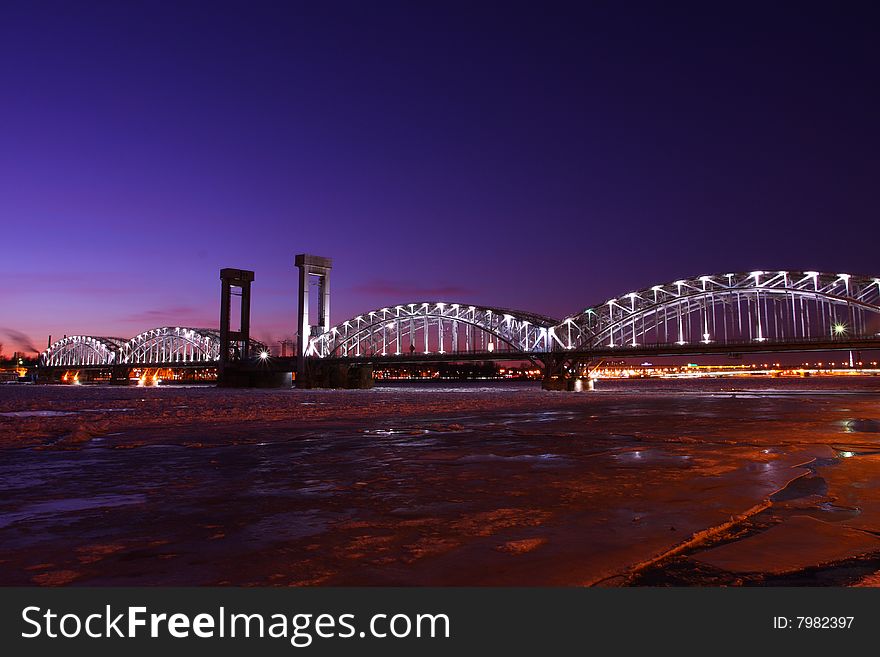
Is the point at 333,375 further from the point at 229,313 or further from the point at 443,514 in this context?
the point at 443,514

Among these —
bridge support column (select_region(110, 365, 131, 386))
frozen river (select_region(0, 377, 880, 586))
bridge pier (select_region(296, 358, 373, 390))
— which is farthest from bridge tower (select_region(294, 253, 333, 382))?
frozen river (select_region(0, 377, 880, 586))

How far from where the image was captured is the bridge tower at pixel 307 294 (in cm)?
12562

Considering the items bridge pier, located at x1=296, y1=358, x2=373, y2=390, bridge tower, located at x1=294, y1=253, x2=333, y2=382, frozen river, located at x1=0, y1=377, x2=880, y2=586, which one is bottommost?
frozen river, located at x1=0, y1=377, x2=880, y2=586

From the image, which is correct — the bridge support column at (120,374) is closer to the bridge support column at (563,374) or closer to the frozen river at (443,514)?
the bridge support column at (563,374)

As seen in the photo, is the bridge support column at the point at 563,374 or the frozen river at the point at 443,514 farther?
the bridge support column at the point at 563,374

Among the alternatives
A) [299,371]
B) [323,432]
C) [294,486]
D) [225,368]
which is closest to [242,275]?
[225,368]

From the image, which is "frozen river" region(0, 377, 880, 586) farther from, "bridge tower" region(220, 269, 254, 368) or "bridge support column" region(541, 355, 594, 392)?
"bridge tower" region(220, 269, 254, 368)

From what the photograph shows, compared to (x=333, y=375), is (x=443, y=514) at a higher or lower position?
lower

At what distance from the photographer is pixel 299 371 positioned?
117500 mm

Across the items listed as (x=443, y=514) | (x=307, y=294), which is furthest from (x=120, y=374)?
(x=443, y=514)

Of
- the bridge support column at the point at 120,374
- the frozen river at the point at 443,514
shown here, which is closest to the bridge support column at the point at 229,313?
the bridge support column at the point at 120,374

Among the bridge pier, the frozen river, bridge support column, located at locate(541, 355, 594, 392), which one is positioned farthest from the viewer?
the bridge pier

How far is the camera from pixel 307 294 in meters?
131

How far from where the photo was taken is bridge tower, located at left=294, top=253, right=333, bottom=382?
126 m
